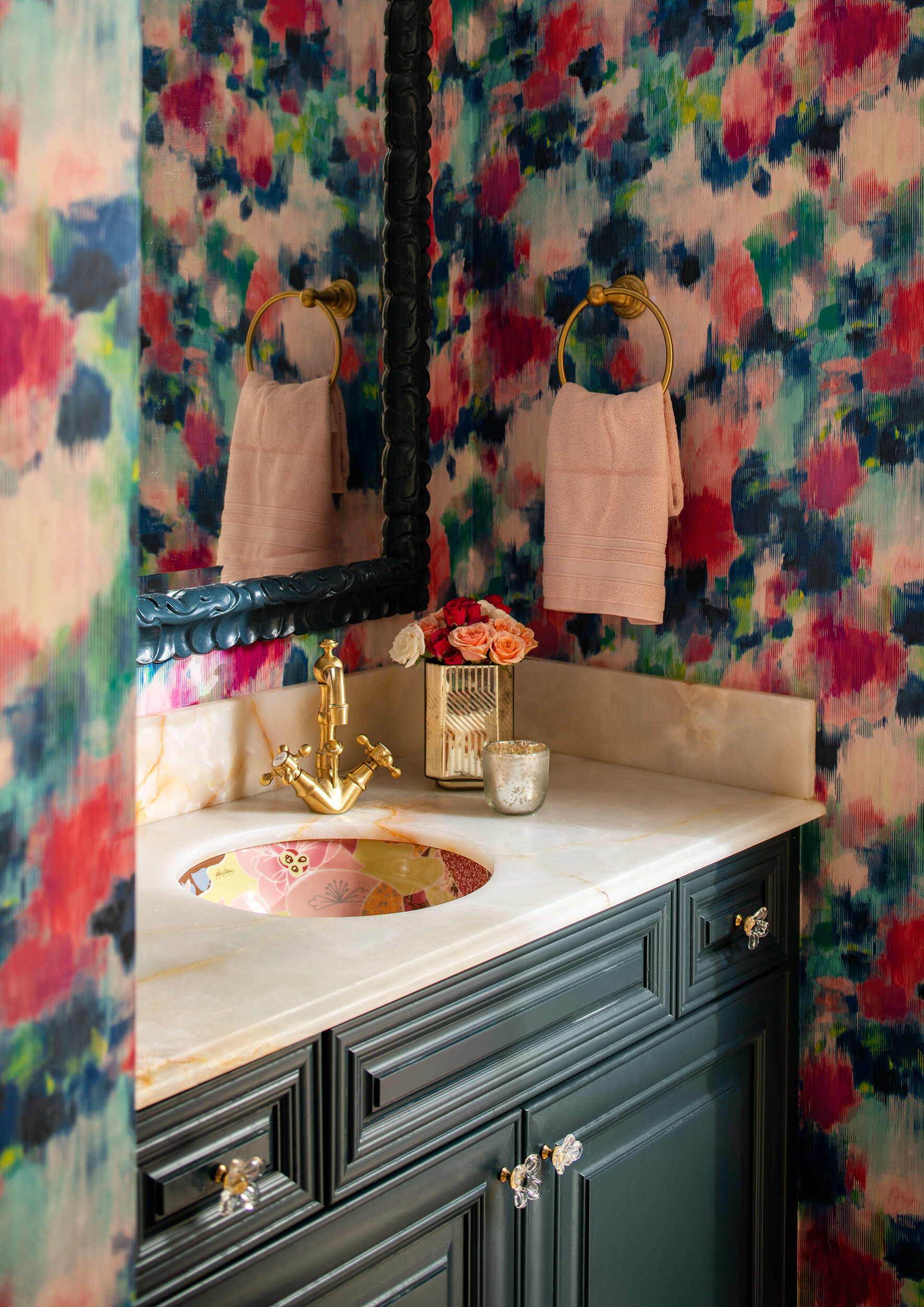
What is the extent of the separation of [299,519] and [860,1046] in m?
1.08

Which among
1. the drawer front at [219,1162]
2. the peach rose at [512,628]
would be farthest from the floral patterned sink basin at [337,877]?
the drawer front at [219,1162]

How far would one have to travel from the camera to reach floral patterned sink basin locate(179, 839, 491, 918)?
1.41 metres

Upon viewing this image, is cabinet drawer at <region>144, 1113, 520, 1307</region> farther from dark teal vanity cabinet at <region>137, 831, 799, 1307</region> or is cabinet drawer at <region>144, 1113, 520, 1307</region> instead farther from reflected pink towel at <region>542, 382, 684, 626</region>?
reflected pink towel at <region>542, 382, 684, 626</region>

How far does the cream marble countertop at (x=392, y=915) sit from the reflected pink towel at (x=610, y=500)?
281 millimetres

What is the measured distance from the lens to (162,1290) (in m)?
0.87

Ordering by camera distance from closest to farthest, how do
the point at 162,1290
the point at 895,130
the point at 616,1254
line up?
1. the point at 162,1290
2. the point at 616,1254
3. the point at 895,130

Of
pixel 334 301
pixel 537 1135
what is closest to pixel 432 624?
pixel 334 301

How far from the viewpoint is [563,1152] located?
1.22 metres

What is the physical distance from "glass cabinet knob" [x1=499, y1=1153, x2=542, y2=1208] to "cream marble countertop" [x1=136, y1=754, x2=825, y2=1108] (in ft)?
0.79

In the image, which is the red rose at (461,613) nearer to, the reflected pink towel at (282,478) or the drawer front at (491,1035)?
the reflected pink towel at (282,478)

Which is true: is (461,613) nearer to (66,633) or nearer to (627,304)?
(627,304)

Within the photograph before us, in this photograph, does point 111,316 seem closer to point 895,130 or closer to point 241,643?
point 241,643

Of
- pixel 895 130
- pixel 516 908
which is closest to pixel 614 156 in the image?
pixel 895 130

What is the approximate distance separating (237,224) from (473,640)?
638mm
